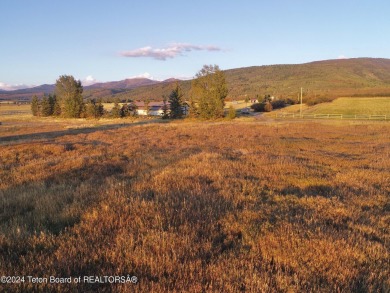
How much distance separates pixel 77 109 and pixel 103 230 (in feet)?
323

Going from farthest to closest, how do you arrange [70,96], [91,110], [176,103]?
[70,96] < [91,110] < [176,103]

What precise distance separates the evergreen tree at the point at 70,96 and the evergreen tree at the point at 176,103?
3458 cm

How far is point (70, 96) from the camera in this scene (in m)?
95.2

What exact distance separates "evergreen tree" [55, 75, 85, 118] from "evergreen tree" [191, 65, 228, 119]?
42860mm

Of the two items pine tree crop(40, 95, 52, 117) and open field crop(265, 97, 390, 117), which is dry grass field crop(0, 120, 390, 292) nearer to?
open field crop(265, 97, 390, 117)

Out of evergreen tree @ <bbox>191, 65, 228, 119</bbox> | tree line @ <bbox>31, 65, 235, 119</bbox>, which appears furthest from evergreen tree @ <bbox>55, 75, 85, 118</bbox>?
evergreen tree @ <bbox>191, 65, 228, 119</bbox>

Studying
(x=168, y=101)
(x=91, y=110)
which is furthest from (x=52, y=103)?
(x=168, y=101)

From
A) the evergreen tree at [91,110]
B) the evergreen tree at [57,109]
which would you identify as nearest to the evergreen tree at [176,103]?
the evergreen tree at [91,110]

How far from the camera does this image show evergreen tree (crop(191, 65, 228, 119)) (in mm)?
74312

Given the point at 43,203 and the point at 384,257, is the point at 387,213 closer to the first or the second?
the point at 384,257

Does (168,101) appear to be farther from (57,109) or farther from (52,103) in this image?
(52,103)

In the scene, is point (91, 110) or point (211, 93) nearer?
point (211, 93)

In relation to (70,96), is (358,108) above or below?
below

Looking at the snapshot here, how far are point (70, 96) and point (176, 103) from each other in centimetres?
3914
